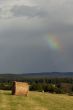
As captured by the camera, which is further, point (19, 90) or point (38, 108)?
point (19, 90)

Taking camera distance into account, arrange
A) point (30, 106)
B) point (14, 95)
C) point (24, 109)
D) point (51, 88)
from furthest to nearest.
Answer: point (51, 88) → point (14, 95) → point (30, 106) → point (24, 109)

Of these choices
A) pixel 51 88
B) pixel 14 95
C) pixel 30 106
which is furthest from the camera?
pixel 51 88

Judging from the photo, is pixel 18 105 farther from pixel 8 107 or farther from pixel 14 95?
pixel 14 95

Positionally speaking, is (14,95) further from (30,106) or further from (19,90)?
(30,106)

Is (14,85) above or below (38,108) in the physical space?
above

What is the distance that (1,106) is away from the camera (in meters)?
27.4

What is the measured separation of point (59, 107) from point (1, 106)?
5.27 metres

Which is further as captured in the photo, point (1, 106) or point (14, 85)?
point (14, 85)

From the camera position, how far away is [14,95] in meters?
38.4

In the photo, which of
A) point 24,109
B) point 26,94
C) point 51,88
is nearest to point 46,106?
point 24,109

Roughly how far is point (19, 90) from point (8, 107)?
11661mm

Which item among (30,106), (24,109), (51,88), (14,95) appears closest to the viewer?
(24,109)

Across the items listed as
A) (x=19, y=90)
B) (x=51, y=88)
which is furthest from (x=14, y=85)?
(x=51, y=88)

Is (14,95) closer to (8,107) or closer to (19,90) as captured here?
(19,90)
